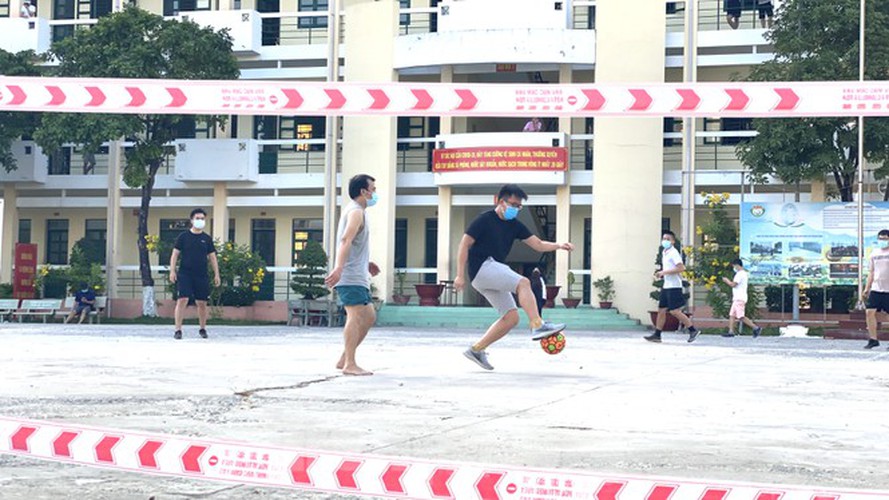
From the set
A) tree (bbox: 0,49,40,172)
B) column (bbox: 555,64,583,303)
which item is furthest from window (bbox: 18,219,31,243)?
column (bbox: 555,64,583,303)

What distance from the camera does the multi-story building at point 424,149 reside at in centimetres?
3331

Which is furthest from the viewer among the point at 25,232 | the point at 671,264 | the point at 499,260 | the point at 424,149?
the point at 25,232

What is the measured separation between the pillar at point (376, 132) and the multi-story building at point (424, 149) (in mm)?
53

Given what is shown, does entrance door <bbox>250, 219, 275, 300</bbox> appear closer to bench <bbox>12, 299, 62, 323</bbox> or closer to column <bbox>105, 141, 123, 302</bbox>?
column <bbox>105, 141, 123, 302</bbox>

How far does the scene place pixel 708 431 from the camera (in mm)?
7426

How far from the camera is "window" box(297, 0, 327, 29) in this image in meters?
38.1

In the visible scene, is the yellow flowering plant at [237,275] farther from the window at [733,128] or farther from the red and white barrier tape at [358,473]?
the red and white barrier tape at [358,473]

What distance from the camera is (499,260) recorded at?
11680 mm

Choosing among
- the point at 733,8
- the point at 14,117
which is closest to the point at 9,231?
the point at 14,117

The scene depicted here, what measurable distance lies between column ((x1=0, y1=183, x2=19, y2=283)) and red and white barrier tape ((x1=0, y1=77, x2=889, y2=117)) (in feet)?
105

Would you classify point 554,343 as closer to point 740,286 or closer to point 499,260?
point 499,260

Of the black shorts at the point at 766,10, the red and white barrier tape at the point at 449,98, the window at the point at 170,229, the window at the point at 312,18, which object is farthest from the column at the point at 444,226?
the red and white barrier tape at the point at 449,98

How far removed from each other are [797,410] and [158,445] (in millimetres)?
5137

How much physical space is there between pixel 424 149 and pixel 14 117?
37.5 ft
